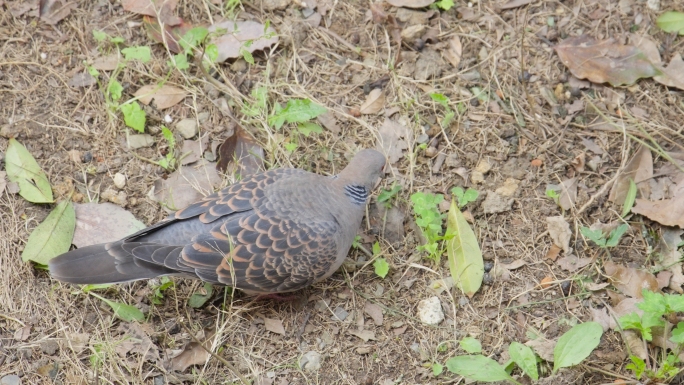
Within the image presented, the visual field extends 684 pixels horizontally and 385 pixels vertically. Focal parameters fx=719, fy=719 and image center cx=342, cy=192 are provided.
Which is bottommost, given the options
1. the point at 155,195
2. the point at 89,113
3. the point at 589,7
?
the point at 155,195

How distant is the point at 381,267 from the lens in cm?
479

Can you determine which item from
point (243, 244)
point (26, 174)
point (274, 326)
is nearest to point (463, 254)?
point (274, 326)

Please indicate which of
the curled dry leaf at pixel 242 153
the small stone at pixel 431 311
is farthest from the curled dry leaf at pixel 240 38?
the small stone at pixel 431 311

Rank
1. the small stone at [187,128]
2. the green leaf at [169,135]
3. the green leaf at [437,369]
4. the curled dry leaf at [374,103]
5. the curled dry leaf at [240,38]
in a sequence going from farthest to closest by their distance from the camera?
the curled dry leaf at [240,38] → the curled dry leaf at [374,103] → the small stone at [187,128] → the green leaf at [169,135] → the green leaf at [437,369]

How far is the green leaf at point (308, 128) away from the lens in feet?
17.3

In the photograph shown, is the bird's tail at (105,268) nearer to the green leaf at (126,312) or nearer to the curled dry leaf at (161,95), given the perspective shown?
the green leaf at (126,312)

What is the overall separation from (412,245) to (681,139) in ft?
6.87

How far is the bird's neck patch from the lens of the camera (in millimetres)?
4758

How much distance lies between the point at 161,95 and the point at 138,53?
35 cm

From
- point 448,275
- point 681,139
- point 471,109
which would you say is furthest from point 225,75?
point 681,139

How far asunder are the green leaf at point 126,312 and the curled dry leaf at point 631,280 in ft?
9.95

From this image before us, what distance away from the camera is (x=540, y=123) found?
5312mm

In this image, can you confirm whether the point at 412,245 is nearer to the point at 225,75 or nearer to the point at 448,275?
the point at 448,275

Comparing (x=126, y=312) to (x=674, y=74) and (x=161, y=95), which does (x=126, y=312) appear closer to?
(x=161, y=95)
